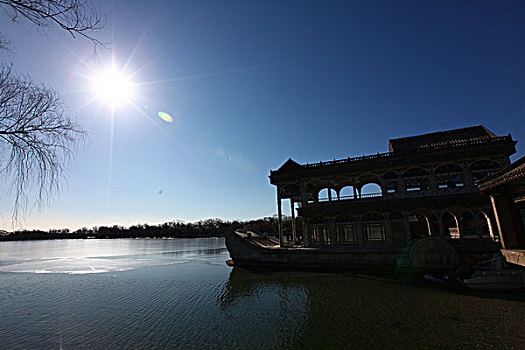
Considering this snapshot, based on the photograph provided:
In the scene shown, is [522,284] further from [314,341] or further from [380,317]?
[314,341]

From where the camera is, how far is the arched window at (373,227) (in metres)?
26.4

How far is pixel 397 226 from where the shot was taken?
25812 mm

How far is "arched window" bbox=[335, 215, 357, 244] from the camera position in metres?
27.5

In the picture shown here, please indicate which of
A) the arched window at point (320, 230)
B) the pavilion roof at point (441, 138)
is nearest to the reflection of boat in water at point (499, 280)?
the pavilion roof at point (441, 138)

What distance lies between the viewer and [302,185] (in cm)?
3044

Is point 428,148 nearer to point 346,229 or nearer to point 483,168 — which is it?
point 483,168

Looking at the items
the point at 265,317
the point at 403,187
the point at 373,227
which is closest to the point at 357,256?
the point at 373,227

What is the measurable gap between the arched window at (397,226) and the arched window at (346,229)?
3.60 m

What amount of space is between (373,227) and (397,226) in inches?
89.0

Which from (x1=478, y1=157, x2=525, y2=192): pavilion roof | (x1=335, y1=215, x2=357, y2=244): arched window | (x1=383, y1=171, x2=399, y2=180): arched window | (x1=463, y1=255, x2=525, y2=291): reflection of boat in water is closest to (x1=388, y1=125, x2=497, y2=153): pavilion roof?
(x1=383, y1=171, x2=399, y2=180): arched window

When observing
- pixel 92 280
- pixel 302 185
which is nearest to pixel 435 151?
pixel 302 185

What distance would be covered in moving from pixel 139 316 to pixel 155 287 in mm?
7917

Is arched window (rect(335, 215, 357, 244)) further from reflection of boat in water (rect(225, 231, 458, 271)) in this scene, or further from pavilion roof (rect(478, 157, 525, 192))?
pavilion roof (rect(478, 157, 525, 192))

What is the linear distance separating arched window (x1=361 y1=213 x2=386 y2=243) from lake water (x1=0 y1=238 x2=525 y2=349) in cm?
717
